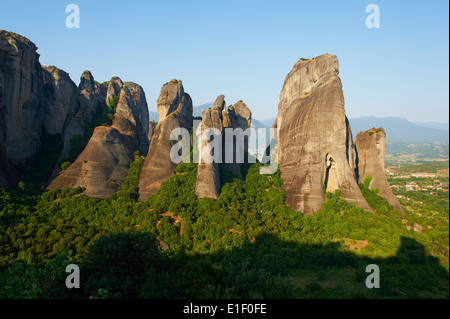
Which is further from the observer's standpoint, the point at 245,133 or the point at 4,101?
the point at 245,133

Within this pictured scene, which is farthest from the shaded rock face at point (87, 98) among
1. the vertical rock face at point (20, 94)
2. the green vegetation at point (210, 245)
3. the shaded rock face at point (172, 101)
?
the green vegetation at point (210, 245)

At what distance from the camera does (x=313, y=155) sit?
3216 cm

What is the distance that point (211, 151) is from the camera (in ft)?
108

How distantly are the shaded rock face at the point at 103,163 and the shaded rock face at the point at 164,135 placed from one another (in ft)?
9.82

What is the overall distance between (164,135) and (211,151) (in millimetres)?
7310

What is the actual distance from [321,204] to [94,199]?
24432mm

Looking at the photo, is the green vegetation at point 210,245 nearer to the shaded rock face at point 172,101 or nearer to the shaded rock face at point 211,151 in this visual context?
the shaded rock face at point 211,151

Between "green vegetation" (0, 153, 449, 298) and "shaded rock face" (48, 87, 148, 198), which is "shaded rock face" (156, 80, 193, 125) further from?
"green vegetation" (0, 153, 449, 298)

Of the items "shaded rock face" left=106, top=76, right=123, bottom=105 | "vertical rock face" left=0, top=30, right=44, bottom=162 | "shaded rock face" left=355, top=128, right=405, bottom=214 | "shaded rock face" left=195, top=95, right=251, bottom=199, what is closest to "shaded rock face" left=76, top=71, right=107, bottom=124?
"shaded rock face" left=106, top=76, right=123, bottom=105

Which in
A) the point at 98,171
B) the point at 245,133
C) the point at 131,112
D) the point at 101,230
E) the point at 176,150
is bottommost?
the point at 101,230

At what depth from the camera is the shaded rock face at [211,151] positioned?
99.7 feet
